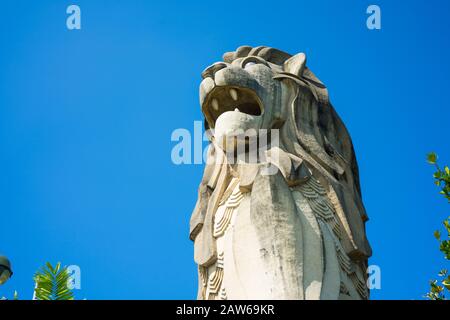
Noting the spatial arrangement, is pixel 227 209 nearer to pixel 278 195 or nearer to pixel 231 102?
pixel 278 195

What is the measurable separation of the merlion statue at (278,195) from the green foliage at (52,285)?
1.51m

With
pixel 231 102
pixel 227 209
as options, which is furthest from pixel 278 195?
pixel 231 102

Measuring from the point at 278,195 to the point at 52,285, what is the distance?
2.48 m

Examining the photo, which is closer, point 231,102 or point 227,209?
point 227,209

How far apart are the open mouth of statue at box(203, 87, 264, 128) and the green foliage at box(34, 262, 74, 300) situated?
262cm

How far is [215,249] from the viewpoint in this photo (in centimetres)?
970

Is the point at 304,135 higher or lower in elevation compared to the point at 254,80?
lower

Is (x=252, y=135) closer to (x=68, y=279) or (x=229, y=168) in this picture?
(x=229, y=168)

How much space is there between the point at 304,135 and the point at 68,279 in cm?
309

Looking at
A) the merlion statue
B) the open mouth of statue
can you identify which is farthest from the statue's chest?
the open mouth of statue

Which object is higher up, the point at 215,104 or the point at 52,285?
the point at 215,104

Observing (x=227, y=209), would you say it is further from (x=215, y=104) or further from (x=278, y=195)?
(x=215, y=104)

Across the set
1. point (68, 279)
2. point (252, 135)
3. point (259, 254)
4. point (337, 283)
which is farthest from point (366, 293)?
point (68, 279)

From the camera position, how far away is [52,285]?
9.10 meters
